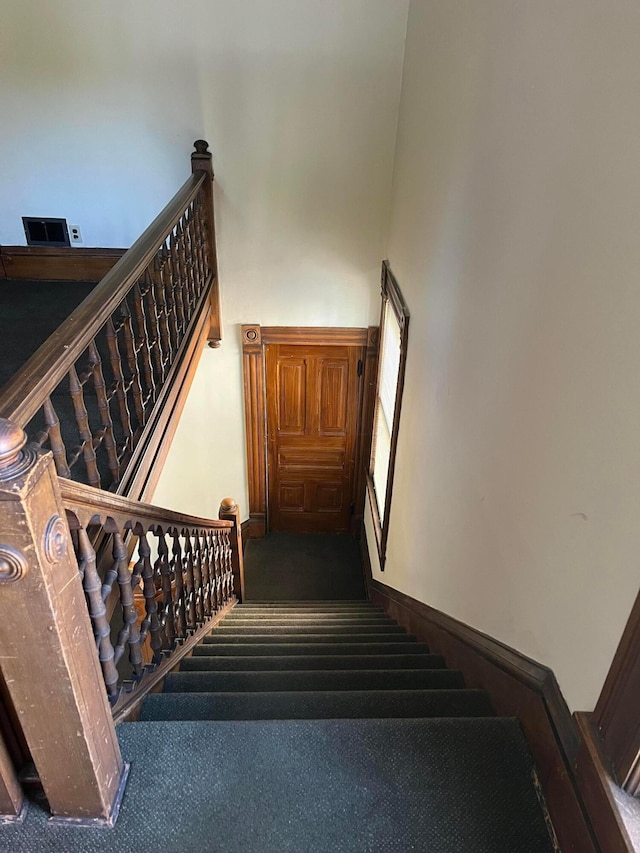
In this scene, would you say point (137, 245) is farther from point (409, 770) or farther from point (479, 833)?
point (479, 833)

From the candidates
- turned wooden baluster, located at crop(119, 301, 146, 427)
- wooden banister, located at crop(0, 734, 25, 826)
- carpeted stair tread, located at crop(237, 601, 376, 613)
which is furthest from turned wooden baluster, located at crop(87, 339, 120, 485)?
carpeted stair tread, located at crop(237, 601, 376, 613)

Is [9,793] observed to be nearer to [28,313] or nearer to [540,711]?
[540,711]

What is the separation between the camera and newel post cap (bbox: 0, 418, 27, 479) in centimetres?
89

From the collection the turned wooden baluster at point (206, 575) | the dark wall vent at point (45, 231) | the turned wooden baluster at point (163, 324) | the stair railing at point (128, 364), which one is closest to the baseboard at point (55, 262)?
the dark wall vent at point (45, 231)

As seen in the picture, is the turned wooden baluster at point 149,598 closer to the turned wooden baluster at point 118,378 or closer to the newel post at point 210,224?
the turned wooden baluster at point 118,378

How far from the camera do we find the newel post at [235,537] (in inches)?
131

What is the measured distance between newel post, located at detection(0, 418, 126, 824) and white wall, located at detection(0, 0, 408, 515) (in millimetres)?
2977

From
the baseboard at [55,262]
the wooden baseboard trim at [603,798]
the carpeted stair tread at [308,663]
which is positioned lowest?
the carpeted stair tread at [308,663]

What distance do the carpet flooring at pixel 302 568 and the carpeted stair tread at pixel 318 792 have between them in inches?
137

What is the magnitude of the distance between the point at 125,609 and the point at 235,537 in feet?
5.75

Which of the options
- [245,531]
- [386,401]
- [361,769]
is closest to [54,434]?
[361,769]

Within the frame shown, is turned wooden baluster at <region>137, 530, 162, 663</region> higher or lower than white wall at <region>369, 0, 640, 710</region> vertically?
lower

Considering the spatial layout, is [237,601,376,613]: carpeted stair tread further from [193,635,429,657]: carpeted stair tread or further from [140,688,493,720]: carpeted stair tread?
[140,688,493,720]: carpeted stair tread

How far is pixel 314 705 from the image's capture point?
5.89 feet
